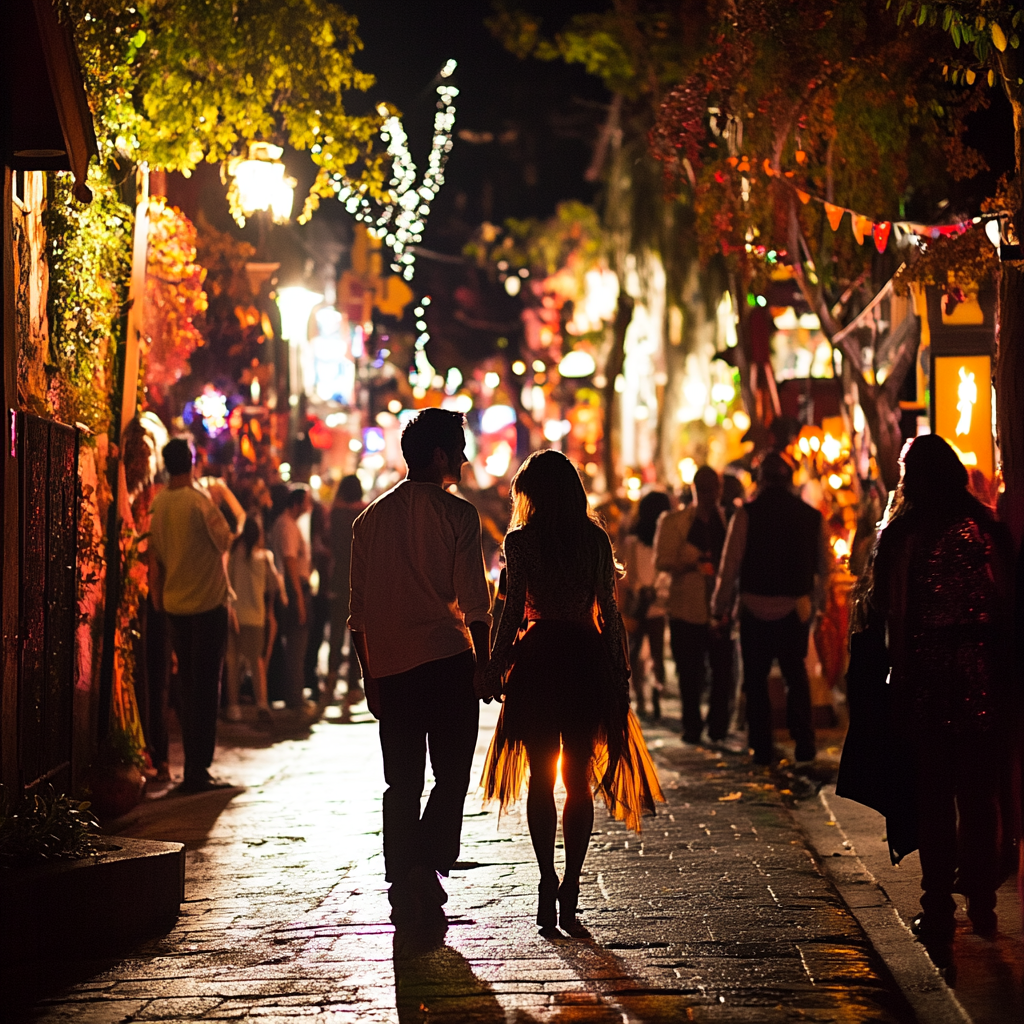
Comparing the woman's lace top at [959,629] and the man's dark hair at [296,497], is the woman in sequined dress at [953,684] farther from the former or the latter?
Result: the man's dark hair at [296,497]

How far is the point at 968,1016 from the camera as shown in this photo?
16.1 ft

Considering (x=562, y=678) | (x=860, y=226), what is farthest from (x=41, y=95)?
(x=860, y=226)

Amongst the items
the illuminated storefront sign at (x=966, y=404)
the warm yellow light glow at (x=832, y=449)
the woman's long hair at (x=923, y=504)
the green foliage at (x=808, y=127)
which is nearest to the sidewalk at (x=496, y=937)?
the woman's long hair at (x=923, y=504)

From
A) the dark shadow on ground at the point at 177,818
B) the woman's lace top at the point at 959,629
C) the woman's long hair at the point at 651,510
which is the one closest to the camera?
the woman's lace top at the point at 959,629

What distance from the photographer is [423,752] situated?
21.8 ft

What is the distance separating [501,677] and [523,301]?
5179 cm

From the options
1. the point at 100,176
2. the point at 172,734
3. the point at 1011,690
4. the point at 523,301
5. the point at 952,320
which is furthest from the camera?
the point at 523,301

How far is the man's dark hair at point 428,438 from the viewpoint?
675 cm

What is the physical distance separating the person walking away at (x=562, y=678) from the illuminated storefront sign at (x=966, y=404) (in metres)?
5.69

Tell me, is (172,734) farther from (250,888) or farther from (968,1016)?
(968,1016)

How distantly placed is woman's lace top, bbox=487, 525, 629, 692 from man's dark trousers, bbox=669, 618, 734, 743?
5.85 meters

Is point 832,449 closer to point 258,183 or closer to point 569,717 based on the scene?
point 258,183

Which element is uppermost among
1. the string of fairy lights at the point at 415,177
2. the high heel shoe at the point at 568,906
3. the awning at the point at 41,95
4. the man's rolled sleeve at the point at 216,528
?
the string of fairy lights at the point at 415,177

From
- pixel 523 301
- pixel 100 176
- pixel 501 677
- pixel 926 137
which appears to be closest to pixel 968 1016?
pixel 501 677
